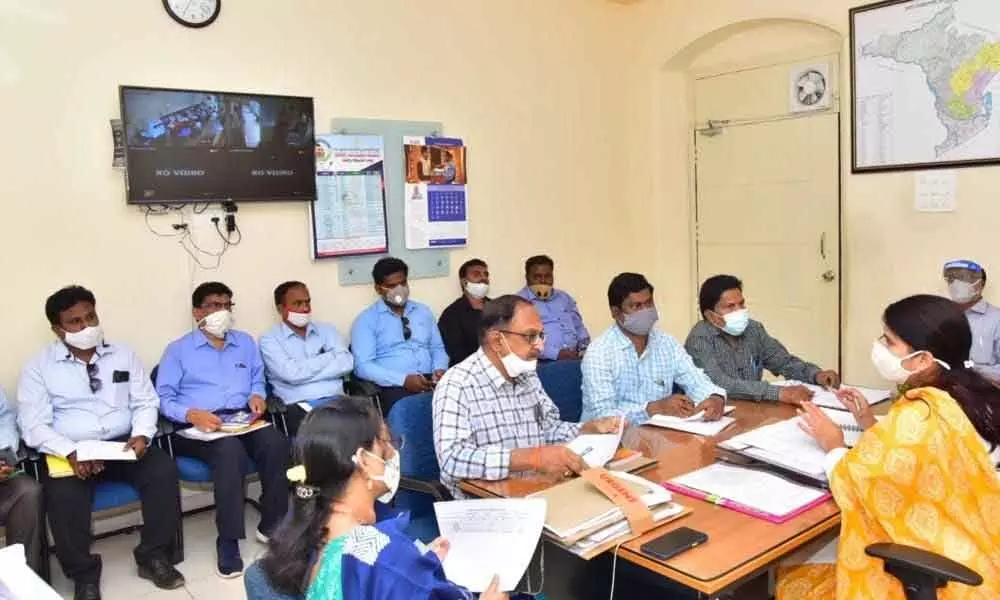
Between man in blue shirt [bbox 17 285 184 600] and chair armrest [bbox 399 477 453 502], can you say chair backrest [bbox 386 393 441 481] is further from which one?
man in blue shirt [bbox 17 285 184 600]

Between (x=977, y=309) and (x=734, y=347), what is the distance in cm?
150

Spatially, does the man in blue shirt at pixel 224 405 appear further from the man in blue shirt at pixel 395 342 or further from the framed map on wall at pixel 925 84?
the framed map on wall at pixel 925 84

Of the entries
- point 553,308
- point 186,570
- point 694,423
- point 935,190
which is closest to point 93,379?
point 186,570

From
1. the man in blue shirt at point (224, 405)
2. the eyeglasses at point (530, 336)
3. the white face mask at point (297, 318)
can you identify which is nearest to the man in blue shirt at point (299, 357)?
the white face mask at point (297, 318)

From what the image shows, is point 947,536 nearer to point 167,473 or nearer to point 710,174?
point 167,473

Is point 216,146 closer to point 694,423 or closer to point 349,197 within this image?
point 349,197

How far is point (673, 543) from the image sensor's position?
5.98 ft

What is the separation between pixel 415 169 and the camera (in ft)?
16.3

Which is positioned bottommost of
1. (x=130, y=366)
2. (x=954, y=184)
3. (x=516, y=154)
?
(x=130, y=366)

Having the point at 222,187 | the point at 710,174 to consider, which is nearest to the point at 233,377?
the point at 222,187

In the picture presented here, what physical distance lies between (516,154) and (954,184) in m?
2.65

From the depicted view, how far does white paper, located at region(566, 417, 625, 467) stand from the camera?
7.62 feet

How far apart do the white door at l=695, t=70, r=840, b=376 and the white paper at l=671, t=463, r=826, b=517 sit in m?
3.36

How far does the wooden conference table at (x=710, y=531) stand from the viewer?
172 centimetres
